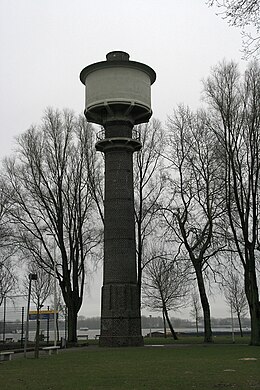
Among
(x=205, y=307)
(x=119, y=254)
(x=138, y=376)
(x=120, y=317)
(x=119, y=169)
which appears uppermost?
(x=119, y=169)

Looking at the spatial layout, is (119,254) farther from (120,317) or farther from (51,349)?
(51,349)

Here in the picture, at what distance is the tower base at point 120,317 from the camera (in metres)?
29.1

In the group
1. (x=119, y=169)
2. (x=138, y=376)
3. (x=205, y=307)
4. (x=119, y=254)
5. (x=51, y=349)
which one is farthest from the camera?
(x=205, y=307)

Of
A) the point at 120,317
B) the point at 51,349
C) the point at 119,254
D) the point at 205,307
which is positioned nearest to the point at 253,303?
the point at 205,307

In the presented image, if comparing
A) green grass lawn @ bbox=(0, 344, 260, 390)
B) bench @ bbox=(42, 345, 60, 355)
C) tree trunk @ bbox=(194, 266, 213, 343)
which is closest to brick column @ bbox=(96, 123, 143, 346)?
bench @ bbox=(42, 345, 60, 355)

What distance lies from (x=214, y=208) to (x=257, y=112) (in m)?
7.33

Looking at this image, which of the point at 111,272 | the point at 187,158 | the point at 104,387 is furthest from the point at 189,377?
the point at 187,158

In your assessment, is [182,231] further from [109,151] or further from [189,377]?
[189,377]

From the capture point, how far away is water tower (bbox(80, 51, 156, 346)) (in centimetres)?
2938

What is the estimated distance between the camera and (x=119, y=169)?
30891 millimetres

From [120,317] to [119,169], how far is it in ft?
28.0

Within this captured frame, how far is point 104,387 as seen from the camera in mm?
11523

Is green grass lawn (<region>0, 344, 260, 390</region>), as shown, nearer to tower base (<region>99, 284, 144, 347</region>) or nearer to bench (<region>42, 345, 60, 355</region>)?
bench (<region>42, 345, 60, 355</region>)

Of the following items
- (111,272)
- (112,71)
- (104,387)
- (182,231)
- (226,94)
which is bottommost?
(104,387)
